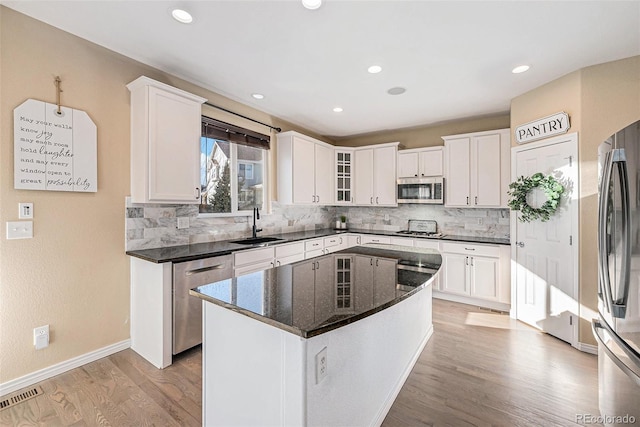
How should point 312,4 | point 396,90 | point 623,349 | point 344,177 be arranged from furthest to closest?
point 344,177, point 396,90, point 312,4, point 623,349

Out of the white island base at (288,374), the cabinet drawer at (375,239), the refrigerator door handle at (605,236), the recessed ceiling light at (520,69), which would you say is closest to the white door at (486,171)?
the recessed ceiling light at (520,69)

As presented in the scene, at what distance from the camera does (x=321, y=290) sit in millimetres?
1465

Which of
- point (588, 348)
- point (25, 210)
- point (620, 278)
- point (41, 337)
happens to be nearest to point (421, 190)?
point (588, 348)

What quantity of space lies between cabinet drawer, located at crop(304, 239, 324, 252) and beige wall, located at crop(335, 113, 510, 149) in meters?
2.30

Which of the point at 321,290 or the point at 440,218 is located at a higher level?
the point at 440,218

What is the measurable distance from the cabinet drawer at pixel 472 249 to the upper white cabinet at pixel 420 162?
1.15 metres

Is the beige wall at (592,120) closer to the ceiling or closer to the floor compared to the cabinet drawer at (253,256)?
closer to the ceiling

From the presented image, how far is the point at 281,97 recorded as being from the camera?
353cm

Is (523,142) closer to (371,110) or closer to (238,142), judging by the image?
(371,110)

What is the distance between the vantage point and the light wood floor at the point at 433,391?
1776mm

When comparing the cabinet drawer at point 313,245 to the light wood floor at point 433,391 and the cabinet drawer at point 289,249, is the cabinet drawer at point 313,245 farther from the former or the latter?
the light wood floor at point 433,391

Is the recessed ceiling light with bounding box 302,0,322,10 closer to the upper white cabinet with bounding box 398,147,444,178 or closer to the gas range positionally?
the upper white cabinet with bounding box 398,147,444,178

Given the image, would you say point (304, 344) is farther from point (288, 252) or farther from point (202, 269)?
point (288, 252)

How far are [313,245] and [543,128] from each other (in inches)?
123
